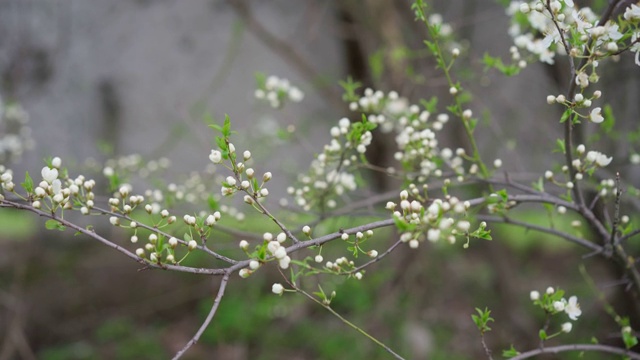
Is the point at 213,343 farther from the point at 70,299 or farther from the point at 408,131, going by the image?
the point at 408,131

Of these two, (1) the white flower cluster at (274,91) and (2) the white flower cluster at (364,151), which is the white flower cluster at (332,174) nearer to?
(2) the white flower cluster at (364,151)

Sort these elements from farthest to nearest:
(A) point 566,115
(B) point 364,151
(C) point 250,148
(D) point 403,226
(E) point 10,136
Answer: (C) point 250,148 < (E) point 10,136 < (B) point 364,151 < (A) point 566,115 < (D) point 403,226

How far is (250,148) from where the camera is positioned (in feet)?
13.7

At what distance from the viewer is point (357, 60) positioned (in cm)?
521

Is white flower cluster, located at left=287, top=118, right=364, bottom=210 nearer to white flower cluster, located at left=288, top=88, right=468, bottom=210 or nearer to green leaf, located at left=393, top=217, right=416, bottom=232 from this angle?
white flower cluster, located at left=288, top=88, right=468, bottom=210

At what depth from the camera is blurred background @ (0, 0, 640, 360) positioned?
3.65 metres

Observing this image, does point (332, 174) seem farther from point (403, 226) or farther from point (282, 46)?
point (282, 46)

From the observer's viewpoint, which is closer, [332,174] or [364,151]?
[364,151]

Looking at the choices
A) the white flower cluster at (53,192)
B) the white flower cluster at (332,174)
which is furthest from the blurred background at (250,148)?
the white flower cluster at (53,192)

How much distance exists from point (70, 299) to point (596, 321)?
367 cm

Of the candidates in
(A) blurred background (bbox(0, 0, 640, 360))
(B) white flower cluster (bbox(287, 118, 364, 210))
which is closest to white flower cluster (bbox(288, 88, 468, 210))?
(B) white flower cluster (bbox(287, 118, 364, 210))

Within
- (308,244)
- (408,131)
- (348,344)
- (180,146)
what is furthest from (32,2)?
(308,244)

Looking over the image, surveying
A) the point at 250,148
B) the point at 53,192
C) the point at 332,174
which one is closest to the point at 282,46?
the point at 250,148

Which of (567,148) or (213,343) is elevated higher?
(567,148)
